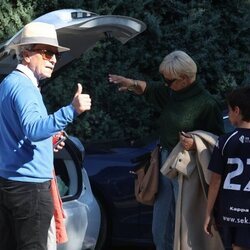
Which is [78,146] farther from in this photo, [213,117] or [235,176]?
[235,176]

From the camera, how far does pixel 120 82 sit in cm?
453

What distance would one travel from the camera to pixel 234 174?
3.66m

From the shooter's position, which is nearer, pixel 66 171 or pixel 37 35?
pixel 37 35

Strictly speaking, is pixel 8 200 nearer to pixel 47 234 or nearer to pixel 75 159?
pixel 47 234

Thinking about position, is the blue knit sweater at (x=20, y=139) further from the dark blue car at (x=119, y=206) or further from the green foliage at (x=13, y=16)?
the green foliage at (x=13, y=16)

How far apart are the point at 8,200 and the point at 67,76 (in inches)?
175

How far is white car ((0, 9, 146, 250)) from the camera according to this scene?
372cm

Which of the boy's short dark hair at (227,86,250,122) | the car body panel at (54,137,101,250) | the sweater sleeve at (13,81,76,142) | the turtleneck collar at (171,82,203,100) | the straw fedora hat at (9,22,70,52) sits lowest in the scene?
the car body panel at (54,137,101,250)

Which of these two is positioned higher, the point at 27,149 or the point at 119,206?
the point at 27,149

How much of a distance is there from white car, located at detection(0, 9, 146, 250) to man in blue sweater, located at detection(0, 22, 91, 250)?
0.27m

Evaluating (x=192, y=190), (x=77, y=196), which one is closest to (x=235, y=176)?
(x=192, y=190)

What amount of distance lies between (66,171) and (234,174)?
4.65 feet

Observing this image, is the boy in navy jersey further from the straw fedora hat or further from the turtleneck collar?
the straw fedora hat

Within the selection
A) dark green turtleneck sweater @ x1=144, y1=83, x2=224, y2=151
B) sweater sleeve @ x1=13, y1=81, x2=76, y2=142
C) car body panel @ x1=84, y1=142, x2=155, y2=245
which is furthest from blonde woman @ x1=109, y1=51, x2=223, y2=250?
sweater sleeve @ x1=13, y1=81, x2=76, y2=142
